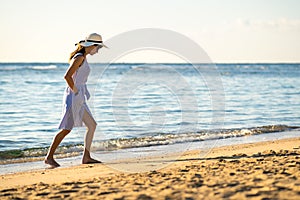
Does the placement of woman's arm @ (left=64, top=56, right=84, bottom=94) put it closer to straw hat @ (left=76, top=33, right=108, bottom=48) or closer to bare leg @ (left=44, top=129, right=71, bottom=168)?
straw hat @ (left=76, top=33, right=108, bottom=48)

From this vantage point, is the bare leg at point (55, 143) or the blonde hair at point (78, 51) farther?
the bare leg at point (55, 143)

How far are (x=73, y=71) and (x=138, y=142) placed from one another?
4.16 m

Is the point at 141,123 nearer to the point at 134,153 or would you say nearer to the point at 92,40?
the point at 134,153

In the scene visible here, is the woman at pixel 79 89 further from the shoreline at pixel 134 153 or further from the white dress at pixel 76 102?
the shoreline at pixel 134 153

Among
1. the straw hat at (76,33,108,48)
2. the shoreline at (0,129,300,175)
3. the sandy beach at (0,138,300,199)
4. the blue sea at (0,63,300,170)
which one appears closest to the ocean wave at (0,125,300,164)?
the blue sea at (0,63,300,170)

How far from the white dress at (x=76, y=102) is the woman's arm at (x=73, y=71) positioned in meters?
0.12

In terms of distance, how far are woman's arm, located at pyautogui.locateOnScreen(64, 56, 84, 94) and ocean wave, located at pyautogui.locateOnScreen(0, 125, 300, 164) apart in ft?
8.31

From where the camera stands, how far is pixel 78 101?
7.09 meters

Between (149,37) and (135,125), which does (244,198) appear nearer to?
(149,37)

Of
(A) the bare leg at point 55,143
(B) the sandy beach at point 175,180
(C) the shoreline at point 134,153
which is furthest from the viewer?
(C) the shoreline at point 134,153

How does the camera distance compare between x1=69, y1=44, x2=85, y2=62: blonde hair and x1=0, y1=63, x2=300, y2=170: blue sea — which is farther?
x1=0, y1=63, x2=300, y2=170: blue sea

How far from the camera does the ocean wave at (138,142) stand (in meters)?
9.37

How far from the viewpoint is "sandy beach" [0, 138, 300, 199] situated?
4957 mm

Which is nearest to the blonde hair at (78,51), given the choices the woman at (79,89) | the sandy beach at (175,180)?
the woman at (79,89)
